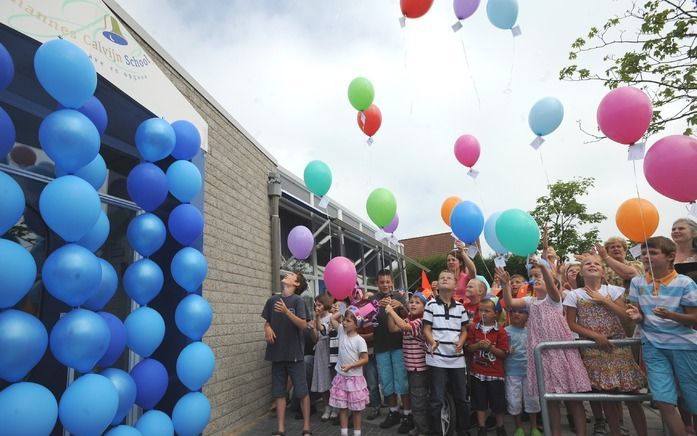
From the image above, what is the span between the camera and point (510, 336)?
15.4 ft

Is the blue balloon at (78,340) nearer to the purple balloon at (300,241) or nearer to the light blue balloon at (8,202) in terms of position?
the light blue balloon at (8,202)

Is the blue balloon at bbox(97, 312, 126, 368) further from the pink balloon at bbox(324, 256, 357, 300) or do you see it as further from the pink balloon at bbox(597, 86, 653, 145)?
the pink balloon at bbox(597, 86, 653, 145)

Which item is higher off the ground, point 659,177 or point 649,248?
point 659,177

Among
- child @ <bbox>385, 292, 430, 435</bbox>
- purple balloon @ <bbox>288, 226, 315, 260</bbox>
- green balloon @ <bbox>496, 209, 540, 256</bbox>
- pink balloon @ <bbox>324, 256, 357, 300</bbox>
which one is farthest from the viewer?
purple balloon @ <bbox>288, 226, 315, 260</bbox>

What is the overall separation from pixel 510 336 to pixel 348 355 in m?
1.83

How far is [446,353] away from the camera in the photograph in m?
4.47

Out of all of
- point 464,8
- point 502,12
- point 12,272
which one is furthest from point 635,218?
point 12,272

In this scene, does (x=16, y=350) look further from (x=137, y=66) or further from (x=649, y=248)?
(x=649, y=248)

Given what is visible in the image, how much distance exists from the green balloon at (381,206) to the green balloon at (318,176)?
2.11 feet

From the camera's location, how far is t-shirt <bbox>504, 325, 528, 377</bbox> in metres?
4.55

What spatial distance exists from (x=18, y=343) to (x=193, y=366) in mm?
1453

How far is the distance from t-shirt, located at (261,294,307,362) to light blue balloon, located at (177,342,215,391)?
1.44 meters

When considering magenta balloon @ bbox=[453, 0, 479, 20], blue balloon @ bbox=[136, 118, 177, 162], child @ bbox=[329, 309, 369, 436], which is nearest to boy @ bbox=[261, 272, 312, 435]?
child @ bbox=[329, 309, 369, 436]

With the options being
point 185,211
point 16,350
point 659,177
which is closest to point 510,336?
point 659,177
